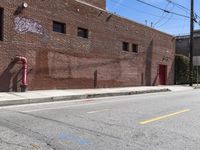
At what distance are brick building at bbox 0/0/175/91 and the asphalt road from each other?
8.13m

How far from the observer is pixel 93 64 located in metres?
25.7

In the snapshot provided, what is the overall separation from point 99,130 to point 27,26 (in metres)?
12.3

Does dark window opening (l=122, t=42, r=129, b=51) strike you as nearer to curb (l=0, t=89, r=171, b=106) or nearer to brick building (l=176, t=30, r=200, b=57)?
curb (l=0, t=89, r=171, b=106)

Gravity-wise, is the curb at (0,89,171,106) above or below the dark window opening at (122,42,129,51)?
below

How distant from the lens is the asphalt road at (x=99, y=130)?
24.9 ft

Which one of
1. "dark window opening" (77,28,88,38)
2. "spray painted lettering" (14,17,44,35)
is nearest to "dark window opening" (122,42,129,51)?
"dark window opening" (77,28,88,38)

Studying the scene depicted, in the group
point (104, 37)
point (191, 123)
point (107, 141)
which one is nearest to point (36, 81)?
point (104, 37)

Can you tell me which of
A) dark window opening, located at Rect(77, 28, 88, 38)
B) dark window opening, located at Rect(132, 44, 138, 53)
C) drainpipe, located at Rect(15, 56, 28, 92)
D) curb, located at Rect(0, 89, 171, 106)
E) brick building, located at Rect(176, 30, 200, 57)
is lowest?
curb, located at Rect(0, 89, 171, 106)

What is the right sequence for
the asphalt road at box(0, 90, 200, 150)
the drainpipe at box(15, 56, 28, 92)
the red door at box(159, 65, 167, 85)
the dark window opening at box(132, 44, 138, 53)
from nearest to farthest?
the asphalt road at box(0, 90, 200, 150) → the drainpipe at box(15, 56, 28, 92) → the dark window opening at box(132, 44, 138, 53) → the red door at box(159, 65, 167, 85)

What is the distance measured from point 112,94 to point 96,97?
1854 millimetres

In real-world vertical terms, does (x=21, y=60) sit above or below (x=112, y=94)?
above

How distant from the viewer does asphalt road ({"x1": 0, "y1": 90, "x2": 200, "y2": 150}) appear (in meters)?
7.59

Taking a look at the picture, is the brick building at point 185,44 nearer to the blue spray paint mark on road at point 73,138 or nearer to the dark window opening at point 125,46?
the dark window opening at point 125,46

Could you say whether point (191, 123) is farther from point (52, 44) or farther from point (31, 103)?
point (52, 44)
